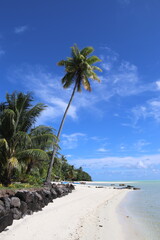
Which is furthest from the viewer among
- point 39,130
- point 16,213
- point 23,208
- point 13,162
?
point 39,130

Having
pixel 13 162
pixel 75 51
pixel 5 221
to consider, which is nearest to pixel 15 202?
pixel 5 221

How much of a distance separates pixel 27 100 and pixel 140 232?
1005 cm

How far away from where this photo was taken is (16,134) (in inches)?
452

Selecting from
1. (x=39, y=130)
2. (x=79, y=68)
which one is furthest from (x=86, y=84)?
(x=39, y=130)

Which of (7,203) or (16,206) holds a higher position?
(7,203)

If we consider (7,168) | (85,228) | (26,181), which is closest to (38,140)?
(7,168)

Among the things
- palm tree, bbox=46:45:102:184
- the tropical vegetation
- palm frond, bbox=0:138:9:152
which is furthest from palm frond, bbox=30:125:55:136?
palm tree, bbox=46:45:102:184

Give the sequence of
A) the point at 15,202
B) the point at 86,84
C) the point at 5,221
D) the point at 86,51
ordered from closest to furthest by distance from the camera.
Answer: the point at 5,221 < the point at 15,202 < the point at 86,84 < the point at 86,51

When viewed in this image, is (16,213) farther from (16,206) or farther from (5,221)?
(5,221)

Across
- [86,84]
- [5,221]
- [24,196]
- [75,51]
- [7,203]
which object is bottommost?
Result: [5,221]

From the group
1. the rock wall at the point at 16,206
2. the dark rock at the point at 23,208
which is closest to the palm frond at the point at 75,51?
the rock wall at the point at 16,206

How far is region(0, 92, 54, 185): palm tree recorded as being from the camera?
1131cm

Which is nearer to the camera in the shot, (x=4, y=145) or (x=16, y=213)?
(x=16, y=213)

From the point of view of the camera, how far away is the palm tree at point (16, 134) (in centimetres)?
1131
